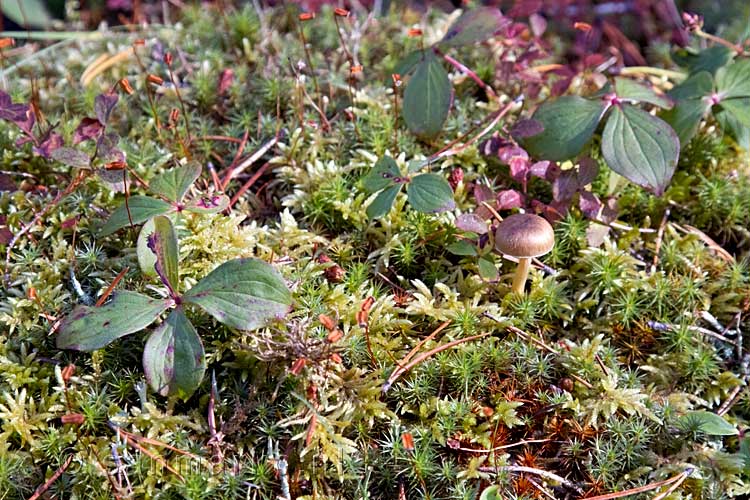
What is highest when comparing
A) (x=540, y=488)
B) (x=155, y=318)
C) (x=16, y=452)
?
(x=155, y=318)

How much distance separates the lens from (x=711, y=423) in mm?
1893

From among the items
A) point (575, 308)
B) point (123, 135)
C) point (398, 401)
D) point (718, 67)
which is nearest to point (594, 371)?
point (575, 308)

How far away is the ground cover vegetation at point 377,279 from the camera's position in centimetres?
181

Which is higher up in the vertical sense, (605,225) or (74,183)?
(74,183)

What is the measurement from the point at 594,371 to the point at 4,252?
6.57 ft

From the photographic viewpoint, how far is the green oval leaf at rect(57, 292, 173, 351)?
5.79ft

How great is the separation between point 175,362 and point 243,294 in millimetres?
260

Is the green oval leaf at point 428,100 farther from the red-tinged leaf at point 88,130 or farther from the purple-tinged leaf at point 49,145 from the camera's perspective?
the purple-tinged leaf at point 49,145

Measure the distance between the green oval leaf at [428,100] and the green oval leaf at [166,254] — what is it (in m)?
1.09

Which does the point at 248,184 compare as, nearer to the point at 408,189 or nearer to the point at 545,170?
the point at 408,189

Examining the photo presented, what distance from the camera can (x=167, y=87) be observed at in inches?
114

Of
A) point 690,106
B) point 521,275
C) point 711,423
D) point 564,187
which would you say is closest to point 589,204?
point 564,187

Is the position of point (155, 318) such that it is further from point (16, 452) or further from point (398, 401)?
point (398, 401)

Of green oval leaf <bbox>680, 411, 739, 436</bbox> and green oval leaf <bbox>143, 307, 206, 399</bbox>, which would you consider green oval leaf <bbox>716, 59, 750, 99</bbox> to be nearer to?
green oval leaf <bbox>680, 411, 739, 436</bbox>
